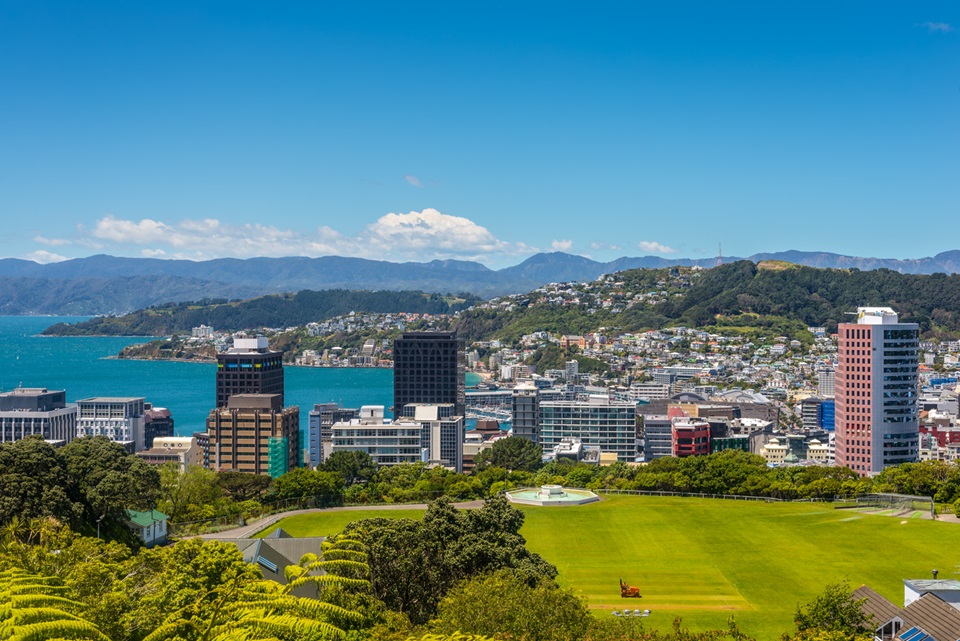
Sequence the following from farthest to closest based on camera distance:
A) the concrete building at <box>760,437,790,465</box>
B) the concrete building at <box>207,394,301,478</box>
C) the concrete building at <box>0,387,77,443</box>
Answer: the concrete building at <box>0,387,77,443</box>
the concrete building at <box>760,437,790,465</box>
the concrete building at <box>207,394,301,478</box>

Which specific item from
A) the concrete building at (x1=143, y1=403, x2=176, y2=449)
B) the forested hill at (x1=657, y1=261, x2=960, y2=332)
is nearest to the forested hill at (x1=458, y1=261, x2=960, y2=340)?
the forested hill at (x1=657, y1=261, x2=960, y2=332)

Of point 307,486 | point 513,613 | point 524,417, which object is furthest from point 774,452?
point 513,613

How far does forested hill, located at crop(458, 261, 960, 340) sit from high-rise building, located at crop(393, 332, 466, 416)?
68741 mm

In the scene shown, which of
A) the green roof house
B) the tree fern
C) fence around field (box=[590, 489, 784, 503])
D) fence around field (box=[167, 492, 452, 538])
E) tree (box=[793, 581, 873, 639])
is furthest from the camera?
fence around field (box=[590, 489, 784, 503])

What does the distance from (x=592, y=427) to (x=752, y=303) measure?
300ft

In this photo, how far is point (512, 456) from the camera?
182 feet

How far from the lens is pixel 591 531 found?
108 feet

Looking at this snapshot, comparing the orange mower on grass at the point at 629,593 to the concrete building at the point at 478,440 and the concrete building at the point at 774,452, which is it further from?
the concrete building at the point at 774,452

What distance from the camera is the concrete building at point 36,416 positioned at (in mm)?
67938

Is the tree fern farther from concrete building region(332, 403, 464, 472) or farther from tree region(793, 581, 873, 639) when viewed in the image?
concrete building region(332, 403, 464, 472)

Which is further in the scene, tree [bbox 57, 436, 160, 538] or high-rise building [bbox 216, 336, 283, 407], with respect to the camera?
high-rise building [bbox 216, 336, 283, 407]

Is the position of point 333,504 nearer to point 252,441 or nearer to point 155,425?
point 252,441

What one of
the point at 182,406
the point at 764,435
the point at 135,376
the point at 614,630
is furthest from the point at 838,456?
the point at 135,376

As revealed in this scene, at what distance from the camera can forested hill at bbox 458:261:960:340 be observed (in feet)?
479
